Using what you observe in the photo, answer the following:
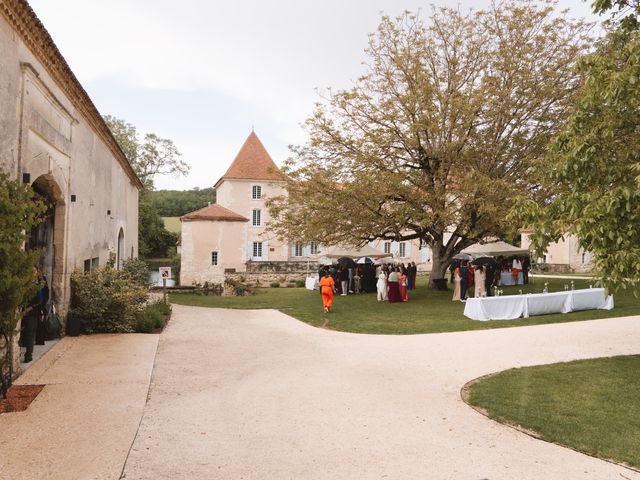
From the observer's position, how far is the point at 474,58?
20234 mm

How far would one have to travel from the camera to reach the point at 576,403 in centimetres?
682

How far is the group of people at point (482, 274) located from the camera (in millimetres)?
19312

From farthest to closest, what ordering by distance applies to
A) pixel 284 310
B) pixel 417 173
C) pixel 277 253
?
pixel 277 253
pixel 417 173
pixel 284 310

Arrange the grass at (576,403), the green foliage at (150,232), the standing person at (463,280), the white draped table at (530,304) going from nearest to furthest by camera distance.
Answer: the grass at (576,403)
the white draped table at (530,304)
the standing person at (463,280)
the green foliage at (150,232)

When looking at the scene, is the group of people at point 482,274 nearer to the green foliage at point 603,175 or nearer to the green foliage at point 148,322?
the green foliage at point 603,175

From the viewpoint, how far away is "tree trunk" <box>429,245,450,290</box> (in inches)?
922

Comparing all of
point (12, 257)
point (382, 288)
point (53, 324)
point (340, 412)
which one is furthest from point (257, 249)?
point (340, 412)

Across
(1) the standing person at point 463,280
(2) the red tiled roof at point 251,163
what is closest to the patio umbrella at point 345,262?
(1) the standing person at point 463,280

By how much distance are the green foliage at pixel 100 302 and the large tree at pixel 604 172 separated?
30.3ft

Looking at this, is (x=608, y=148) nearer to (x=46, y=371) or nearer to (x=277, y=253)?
(x=46, y=371)

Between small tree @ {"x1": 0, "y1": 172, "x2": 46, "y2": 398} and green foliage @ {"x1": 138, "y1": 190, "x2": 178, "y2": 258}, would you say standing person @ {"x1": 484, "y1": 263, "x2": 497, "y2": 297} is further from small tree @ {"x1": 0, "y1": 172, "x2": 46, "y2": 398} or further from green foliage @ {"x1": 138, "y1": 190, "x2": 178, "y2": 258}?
green foliage @ {"x1": 138, "y1": 190, "x2": 178, "y2": 258}

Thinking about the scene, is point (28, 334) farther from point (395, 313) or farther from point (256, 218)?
point (256, 218)

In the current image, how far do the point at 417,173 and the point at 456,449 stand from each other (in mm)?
16886

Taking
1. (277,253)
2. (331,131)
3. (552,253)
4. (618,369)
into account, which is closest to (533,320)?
(618,369)
